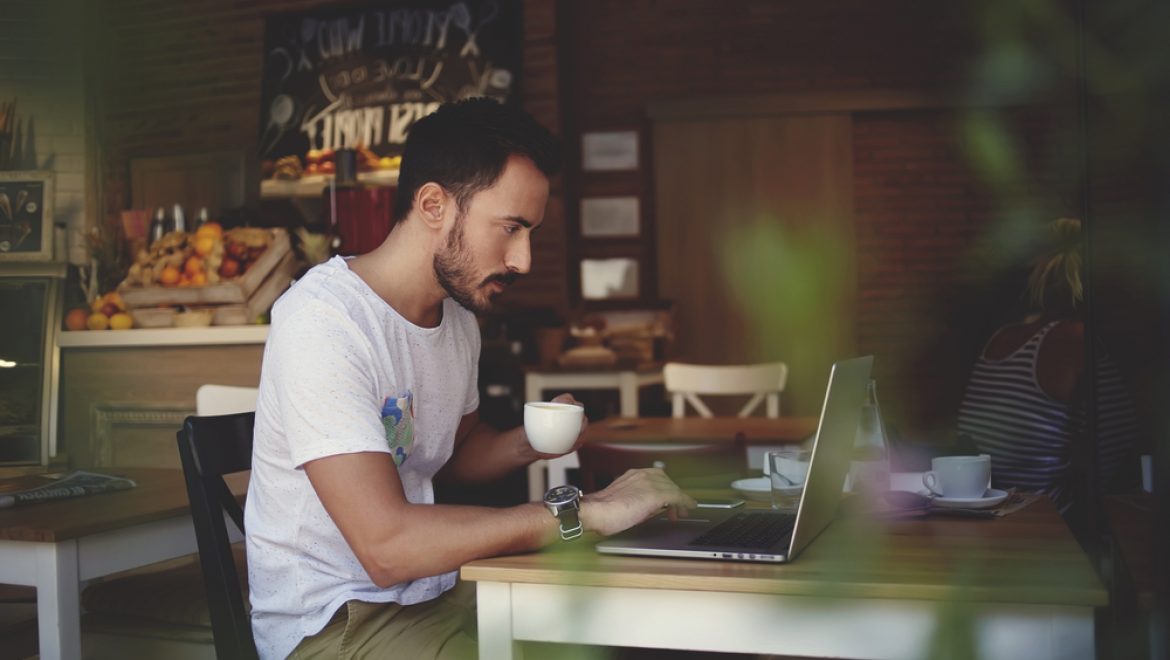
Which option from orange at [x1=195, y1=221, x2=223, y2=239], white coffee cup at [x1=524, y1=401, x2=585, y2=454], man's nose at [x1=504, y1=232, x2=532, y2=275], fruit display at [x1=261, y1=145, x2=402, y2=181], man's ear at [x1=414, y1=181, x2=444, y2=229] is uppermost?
fruit display at [x1=261, y1=145, x2=402, y2=181]

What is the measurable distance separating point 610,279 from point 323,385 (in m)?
5.68

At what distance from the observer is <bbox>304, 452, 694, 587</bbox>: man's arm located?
1.41m

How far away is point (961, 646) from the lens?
514 mm

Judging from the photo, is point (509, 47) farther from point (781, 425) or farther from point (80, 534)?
point (80, 534)

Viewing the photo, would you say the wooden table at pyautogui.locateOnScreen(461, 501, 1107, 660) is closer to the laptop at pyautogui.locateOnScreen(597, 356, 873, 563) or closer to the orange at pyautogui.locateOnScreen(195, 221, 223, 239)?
the laptop at pyautogui.locateOnScreen(597, 356, 873, 563)

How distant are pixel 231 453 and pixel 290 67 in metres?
5.85

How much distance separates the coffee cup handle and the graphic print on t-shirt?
34.1 inches

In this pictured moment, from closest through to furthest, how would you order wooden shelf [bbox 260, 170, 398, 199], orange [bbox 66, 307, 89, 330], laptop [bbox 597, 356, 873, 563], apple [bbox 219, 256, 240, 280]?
laptop [bbox 597, 356, 873, 563]
apple [bbox 219, 256, 240, 280]
orange [bbox 66, 307, 89, 330]
wooden shelf [bbox 260, 170, 398, 199]

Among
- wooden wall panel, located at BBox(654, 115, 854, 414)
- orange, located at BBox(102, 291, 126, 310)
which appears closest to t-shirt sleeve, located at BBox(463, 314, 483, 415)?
orange, located at BBox(102, 291, 126, 310)

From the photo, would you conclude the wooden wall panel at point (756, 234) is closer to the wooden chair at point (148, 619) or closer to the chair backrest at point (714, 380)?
the chair backrest at point (714, 380)

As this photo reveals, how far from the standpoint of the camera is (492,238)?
67.8 inches

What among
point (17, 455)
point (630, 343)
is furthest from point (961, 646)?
point (17, 455)

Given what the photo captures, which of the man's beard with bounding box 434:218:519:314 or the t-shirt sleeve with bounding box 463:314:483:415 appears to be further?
the t-shirt sleeve with bounding box 463:314:483:415

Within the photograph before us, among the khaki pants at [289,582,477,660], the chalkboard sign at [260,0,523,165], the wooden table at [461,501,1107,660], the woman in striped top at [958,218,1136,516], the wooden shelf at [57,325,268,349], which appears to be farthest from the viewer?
the chalkboard sign at [260,0,523,165]
